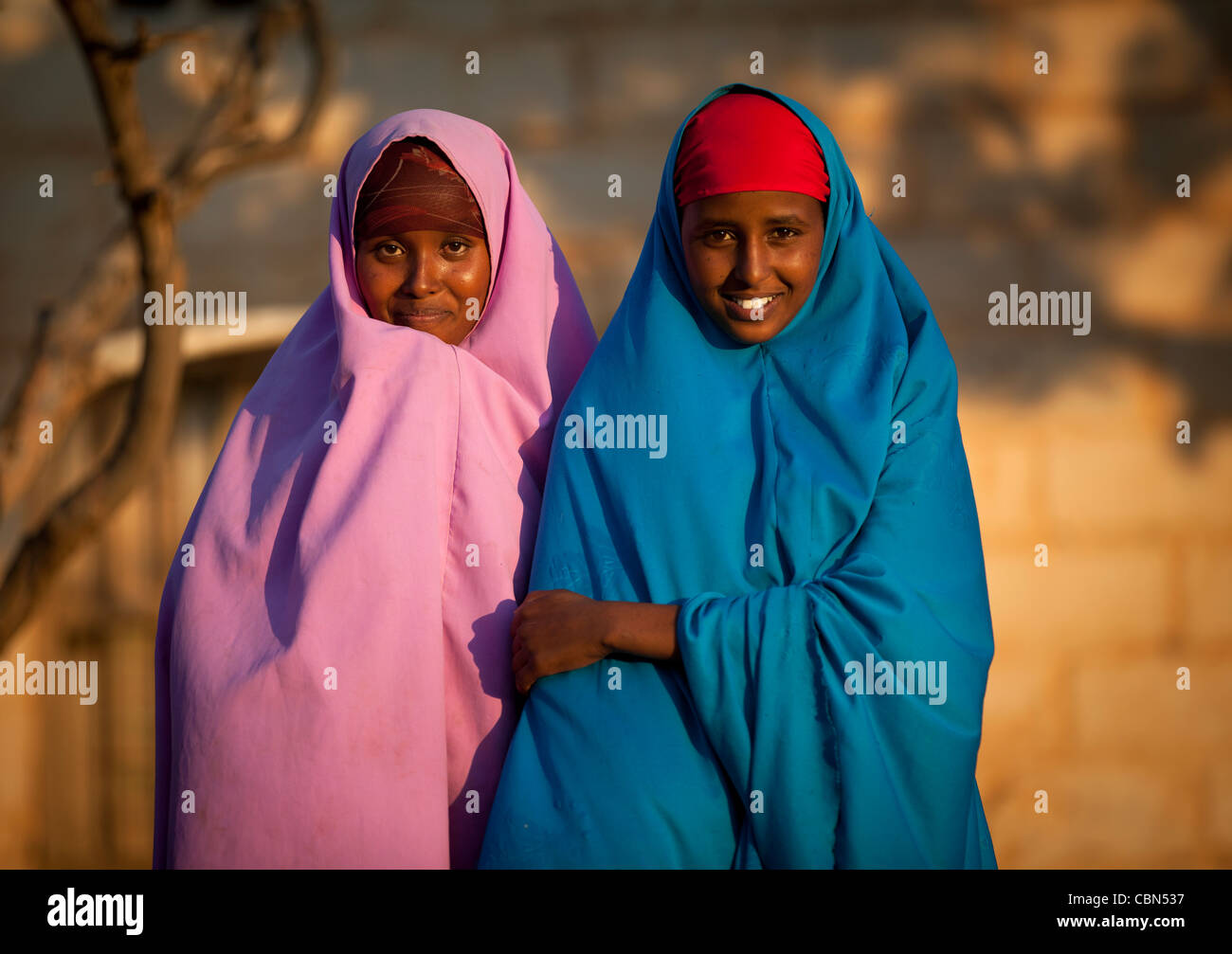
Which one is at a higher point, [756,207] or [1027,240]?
[1027,240]

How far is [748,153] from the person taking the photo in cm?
197

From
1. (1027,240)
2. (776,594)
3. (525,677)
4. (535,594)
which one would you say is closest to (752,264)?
(776,594)

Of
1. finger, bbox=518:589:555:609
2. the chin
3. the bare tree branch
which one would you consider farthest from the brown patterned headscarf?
the bare tree branch

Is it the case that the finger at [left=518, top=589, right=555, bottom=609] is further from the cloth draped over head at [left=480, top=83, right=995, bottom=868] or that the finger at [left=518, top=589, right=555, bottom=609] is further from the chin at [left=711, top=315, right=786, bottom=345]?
the chin at [left=711, top=315, right=786, bottom=345]

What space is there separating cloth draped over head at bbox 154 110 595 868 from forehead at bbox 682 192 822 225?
440 millimetres

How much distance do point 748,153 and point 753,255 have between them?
167 mm

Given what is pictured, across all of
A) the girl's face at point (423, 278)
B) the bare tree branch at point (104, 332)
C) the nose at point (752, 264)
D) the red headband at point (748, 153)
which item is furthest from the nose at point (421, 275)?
the bare tree branch at point (104, 332)

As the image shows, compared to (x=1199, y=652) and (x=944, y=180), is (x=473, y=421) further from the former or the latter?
(x=1199, y=652)

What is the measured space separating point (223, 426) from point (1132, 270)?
12.0 ft

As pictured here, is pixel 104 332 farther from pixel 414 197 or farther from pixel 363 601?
pixel 363 601

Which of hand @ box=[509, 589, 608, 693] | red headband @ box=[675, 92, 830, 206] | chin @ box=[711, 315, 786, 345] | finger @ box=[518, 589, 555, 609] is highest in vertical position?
red headband @ box=[675, 92, 830, 206]

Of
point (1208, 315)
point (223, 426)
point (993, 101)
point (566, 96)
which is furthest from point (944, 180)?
point (223, 426)

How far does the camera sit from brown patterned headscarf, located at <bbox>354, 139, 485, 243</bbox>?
2189 millimetres

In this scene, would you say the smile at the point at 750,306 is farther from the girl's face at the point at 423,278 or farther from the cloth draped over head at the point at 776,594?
the girl's face at the point at 423,278
